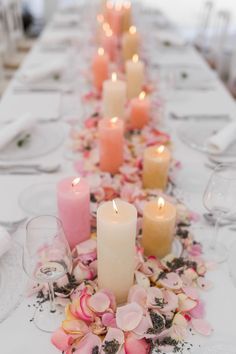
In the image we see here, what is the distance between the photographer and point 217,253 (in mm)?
953

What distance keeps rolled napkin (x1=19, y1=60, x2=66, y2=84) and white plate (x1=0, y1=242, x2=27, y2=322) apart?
4.06 feet

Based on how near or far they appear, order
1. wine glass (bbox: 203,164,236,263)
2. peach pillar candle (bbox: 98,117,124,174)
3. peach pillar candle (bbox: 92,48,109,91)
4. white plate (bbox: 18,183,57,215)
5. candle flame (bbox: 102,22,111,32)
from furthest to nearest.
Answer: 1. candle flame (bbox: 102,22,111,32)
2. peach pillar candle (bbox: 92,48,109,91)
3. peach pillar candle (bbox: 98,117,124,174)
4. white plate (bbox: 18,183,57,215)
5. wine glass (bbox: 203,164,236,263)

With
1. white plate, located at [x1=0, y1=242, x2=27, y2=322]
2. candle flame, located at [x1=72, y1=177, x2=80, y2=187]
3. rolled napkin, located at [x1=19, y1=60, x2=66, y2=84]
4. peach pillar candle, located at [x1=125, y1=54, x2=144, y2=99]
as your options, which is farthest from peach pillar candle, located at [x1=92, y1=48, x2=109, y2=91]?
white plate, located at [x1=0, y1=242, x2=27, y2=322]

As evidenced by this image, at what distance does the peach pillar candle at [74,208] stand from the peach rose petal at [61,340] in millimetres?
247

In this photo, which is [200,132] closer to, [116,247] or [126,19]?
[116,247]

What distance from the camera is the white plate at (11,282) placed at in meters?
0.80

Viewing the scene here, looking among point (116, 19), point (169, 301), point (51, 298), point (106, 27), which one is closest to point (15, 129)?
point (51, 298)

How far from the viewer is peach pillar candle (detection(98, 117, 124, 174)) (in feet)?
3.87

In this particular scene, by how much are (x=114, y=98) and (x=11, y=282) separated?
771 millimetres

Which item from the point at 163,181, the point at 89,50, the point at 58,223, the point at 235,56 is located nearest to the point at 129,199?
the point at 163,181

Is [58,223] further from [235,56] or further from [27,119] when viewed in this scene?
[235,56]

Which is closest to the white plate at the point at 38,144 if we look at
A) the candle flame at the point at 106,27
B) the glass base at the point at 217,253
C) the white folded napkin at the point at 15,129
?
the white folded napkin at the point at 15,129

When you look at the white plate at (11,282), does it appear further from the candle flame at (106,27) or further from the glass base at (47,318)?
the candle flame at (106,27)

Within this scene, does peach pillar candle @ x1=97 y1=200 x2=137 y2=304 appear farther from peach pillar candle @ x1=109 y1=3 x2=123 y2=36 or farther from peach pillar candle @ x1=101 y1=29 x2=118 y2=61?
peach pillar candle @ x1=109 y1=3 x2=123 y2=36
